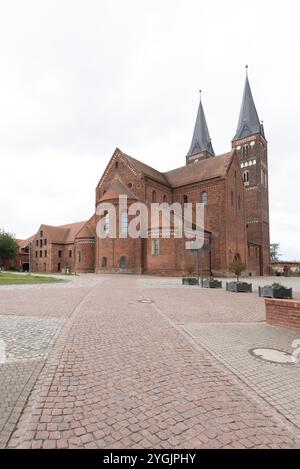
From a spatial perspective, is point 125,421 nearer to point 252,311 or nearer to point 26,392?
point 26,392

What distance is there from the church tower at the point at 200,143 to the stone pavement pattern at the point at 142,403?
59781mm

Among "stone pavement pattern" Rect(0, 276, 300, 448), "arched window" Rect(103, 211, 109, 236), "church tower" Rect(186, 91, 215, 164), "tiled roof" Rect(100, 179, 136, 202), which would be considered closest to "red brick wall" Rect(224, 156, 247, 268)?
"tiled roof" Rect(100, 179, 136, 202)

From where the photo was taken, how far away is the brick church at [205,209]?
3606 cm

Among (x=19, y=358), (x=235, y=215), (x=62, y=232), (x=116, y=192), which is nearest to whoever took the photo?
(x=19, y=358)

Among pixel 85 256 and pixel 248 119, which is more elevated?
pixel 248 119

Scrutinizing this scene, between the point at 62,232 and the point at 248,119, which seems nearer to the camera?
the point at 248,119

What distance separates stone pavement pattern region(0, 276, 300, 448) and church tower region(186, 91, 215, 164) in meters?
59.8

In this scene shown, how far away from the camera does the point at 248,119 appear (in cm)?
5297

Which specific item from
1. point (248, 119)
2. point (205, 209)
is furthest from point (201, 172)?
point (248, 119)

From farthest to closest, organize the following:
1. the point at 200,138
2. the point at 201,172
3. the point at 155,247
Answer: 1. the point at 200,138
2. the point at 201,172
3. the point at 155,247

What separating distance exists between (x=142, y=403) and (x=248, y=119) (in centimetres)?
5780

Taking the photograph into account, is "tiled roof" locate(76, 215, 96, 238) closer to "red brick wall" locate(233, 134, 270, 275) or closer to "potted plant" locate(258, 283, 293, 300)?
"red brick wall" locate(233, 134, 270, 275)

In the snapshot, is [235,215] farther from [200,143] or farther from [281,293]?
→ [281,293]

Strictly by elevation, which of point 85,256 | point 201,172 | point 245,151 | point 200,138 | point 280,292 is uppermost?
point 200,138
